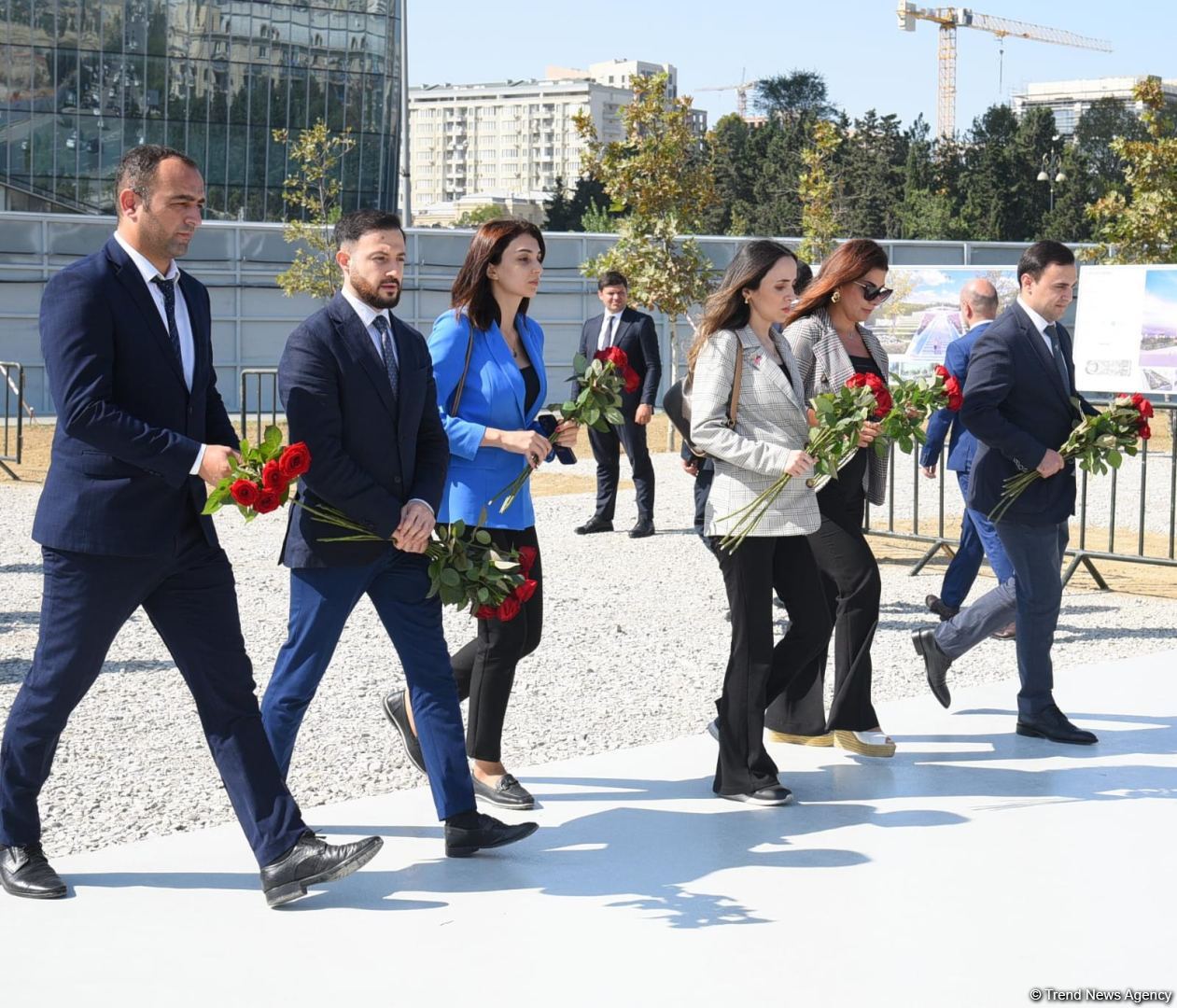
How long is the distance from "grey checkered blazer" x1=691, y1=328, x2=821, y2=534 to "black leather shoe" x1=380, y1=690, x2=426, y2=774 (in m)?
1.23

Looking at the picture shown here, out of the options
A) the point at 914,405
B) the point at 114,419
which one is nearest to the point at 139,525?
the point at 114,419

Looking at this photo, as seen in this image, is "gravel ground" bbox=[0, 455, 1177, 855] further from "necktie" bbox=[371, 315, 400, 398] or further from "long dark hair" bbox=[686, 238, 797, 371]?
"long dark hair" bbox=[686, 238, 797, 371]

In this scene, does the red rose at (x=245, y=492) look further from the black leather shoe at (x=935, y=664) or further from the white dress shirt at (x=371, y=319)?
the black leather shoe at (x=935, y=664)

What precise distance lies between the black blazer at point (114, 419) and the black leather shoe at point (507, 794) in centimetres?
145

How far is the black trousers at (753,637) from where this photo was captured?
209 inches

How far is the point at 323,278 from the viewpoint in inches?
1056

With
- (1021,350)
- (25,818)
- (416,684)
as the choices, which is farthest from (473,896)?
(1021,350)

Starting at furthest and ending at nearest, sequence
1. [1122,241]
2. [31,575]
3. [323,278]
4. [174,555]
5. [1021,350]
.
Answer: [323,278] < [1122,241] < [31,575] < [1021,350] < [174,555]

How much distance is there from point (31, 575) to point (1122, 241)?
17.9 metres

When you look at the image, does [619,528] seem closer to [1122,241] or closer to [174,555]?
[174,555]

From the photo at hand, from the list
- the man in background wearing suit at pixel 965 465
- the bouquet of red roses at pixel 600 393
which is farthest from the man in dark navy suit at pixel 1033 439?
the man in background wearing suit at pixel 965 465

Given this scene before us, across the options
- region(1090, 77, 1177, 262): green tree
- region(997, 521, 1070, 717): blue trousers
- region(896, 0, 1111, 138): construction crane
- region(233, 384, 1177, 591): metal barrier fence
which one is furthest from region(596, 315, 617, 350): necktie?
region(896, 0, 1111, 138): construction crane

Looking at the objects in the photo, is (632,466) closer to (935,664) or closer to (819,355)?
(935,664)

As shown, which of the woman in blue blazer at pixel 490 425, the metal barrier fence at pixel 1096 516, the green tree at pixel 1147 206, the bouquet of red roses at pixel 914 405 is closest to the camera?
the woman in blue blazer at pixel 490 425
